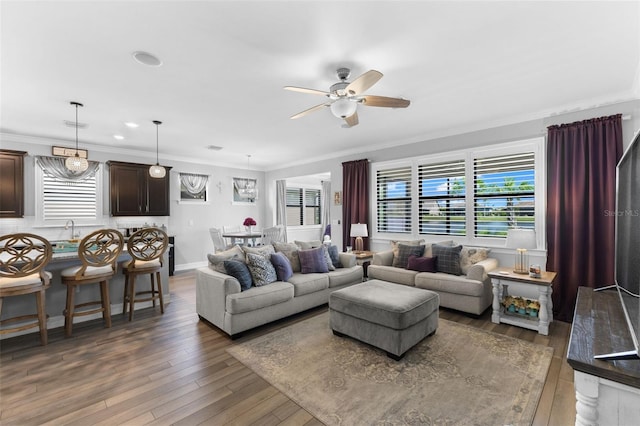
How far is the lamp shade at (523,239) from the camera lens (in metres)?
3.35

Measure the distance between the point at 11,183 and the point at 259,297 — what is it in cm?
503

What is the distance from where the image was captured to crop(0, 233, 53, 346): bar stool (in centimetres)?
269

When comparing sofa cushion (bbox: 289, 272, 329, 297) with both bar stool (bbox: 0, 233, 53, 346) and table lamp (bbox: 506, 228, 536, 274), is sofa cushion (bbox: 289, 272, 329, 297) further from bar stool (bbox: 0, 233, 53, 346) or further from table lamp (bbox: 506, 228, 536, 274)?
bar stool (bbox: 0, 233, 53, 346)

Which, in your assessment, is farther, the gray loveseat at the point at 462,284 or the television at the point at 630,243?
the gray loveseat at the point at 462,284

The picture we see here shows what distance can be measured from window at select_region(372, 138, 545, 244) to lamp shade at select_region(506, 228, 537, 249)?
74 centimetres

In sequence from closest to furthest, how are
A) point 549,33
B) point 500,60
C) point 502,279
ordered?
point 549,33 < point 500,60 < point 502,279

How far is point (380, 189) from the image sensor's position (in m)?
5.79

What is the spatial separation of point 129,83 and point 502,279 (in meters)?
4.74

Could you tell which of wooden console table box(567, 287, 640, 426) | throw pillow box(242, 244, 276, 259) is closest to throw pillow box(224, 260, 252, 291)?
throw pillow box(242, 244, 276, 259)

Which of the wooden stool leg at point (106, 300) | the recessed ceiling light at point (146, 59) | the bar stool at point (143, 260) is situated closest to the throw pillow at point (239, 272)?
the bar stool at point (143, 260)

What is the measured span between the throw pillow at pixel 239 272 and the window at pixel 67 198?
4166 millimetres

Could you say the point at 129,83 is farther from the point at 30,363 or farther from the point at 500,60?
the point at 500,60

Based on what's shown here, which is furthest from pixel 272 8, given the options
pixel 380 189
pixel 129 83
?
pixel 380 189

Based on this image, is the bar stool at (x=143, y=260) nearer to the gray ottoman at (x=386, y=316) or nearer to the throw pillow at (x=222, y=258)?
the throw pillow at (x=222, y=258)
